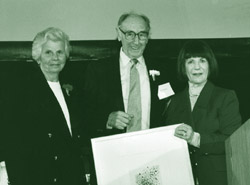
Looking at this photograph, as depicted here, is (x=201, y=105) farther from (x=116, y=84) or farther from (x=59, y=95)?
(x=59, y=95)

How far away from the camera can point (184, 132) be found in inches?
90.3

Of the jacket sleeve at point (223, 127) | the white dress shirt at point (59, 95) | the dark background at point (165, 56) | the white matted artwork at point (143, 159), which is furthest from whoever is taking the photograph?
the dark background at point (165, 56)

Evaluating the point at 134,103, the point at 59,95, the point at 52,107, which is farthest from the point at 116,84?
the point at 52,107

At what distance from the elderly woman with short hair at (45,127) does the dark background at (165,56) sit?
95 centimetres

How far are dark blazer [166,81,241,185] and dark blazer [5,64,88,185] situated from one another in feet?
2.31

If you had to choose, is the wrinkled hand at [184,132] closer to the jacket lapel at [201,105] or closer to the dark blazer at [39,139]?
the jacket lapel at [201,105]

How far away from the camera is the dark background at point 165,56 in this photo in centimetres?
362

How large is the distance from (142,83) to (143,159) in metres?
0.68

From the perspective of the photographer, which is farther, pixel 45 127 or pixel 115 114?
pixel 115 114

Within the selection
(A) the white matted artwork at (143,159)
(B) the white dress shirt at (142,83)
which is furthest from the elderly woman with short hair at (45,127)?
(B) the white dress shirt at (142,83)

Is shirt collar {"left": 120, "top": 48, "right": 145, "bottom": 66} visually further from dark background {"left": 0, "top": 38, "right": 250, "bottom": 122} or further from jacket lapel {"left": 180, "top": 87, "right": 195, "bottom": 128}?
dark background {"left": 0, "top": 38, "right": 250, "bottom": 122}

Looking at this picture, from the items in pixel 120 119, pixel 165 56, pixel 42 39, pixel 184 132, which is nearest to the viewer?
pixel 184 132

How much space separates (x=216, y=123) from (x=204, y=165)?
0.26 metres

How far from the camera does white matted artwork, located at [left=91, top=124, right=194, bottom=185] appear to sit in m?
2.27
